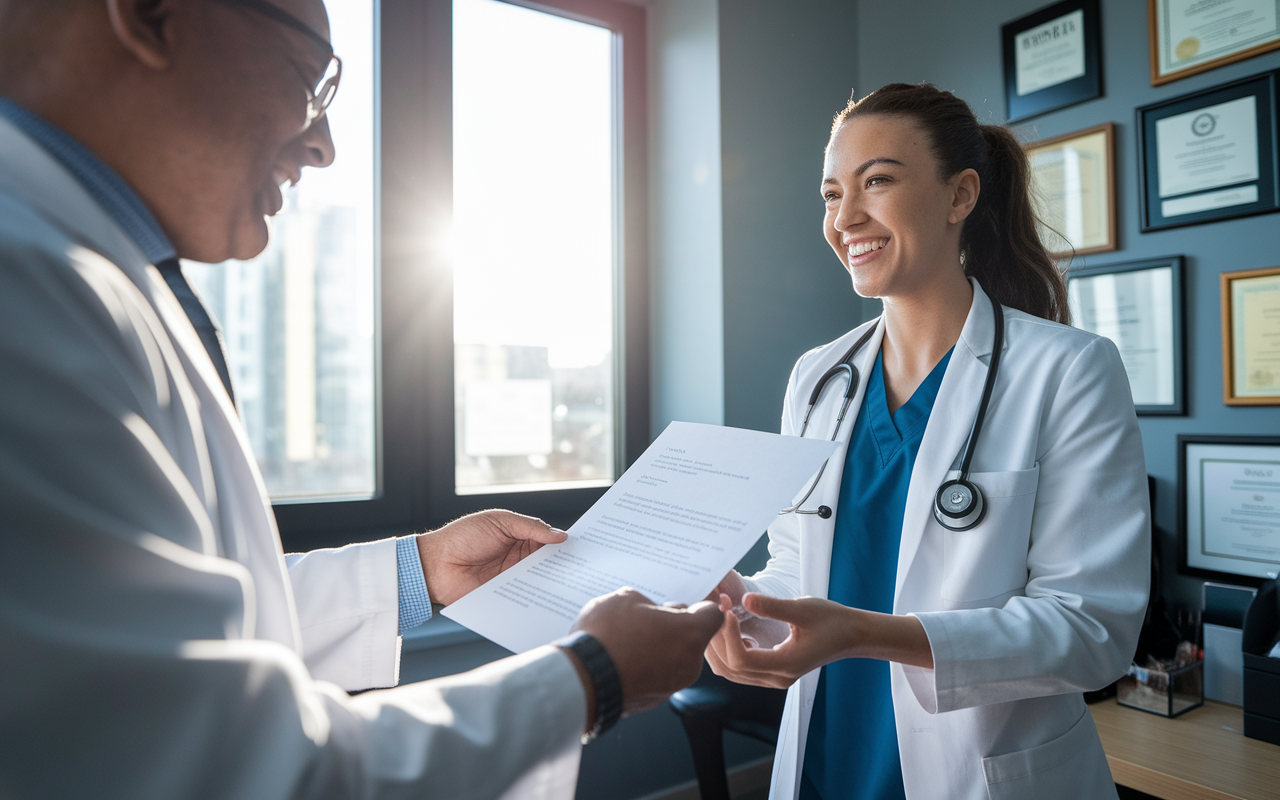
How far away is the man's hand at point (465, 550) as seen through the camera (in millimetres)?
1047

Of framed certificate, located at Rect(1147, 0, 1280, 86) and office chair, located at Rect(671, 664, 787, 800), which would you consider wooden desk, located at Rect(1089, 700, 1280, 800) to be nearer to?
office chair, located at Rect(671, 664, 787, 800)

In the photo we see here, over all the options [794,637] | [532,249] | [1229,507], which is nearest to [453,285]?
[532,249]

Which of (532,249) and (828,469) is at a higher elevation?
(532,249)

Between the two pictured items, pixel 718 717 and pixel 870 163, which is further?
pixel 718 717

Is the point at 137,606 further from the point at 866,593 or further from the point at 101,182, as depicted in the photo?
the point at 866,593

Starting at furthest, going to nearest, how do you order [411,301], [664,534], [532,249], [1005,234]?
[532,249]
[411,301]
[1005,234]
[664,534]

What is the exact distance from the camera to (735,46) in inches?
90.7

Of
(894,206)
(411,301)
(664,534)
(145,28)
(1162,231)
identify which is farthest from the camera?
(411,301)

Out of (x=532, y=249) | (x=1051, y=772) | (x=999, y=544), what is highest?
(x=532, y=249)

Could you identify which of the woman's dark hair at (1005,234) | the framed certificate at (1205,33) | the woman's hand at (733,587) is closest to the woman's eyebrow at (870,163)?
the woman's dark hair at (1005,234)

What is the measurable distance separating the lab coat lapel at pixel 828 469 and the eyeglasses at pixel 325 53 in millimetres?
850

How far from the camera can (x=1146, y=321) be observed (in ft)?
6.12

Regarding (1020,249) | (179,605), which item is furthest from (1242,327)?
(179,605)

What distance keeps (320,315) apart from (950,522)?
1.68 metres
